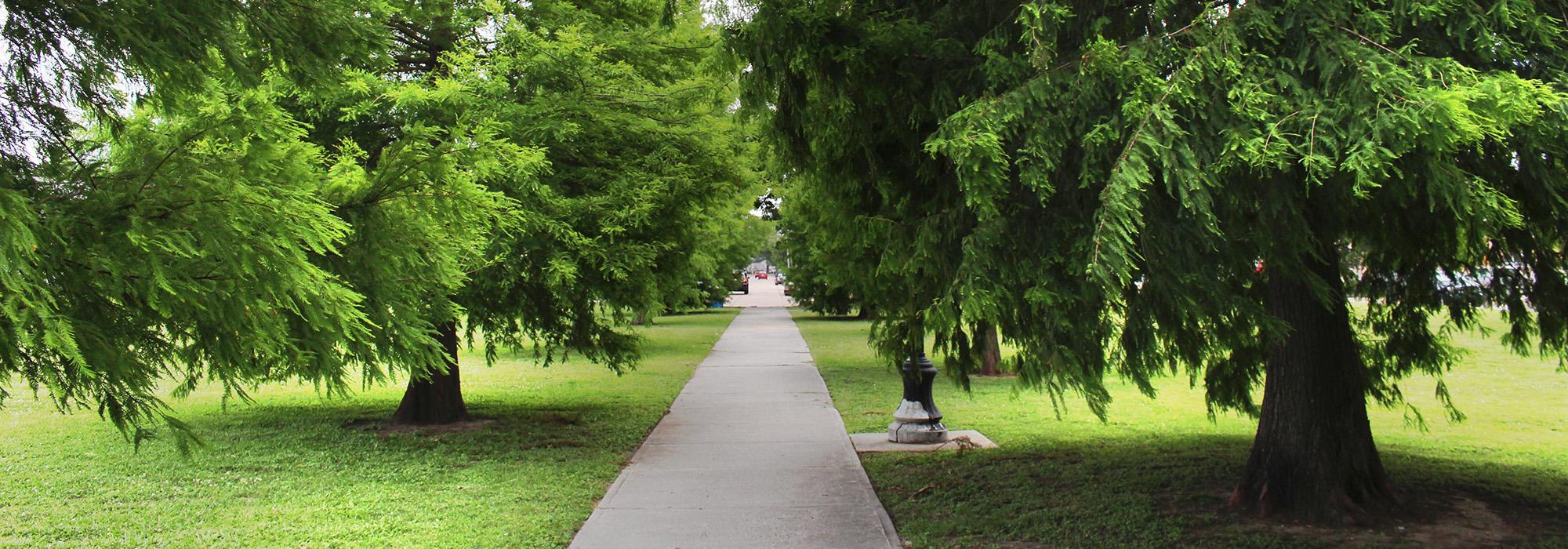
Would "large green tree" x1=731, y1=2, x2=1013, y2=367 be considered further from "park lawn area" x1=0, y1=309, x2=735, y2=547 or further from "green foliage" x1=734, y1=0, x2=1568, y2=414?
"park lawn area" x1=0, y1=309, x2=735, y2=547

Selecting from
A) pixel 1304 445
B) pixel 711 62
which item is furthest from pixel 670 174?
pixel 1304 445

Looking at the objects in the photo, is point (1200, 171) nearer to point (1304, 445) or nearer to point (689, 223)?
point (1304, 445)

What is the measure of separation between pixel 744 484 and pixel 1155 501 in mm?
3117

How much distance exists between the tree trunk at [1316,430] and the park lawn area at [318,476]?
4.78 meters

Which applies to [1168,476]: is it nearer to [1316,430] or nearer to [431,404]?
[1316,430]

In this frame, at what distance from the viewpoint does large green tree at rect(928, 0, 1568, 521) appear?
404 centimetres

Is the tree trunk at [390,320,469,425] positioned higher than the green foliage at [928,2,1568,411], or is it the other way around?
the green foliage at [928,2,1568,411]

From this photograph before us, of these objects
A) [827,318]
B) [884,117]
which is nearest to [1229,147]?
[884,117]

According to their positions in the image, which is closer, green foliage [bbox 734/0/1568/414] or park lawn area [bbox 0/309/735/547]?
green foliage [bbox 734/0/1568/414]

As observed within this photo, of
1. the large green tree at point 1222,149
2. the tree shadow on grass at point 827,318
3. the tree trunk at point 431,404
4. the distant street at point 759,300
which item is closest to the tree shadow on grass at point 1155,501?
the large green tree at point 1222,149

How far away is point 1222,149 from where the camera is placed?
4.34 m

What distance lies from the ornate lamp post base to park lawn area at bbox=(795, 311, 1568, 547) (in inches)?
23.6

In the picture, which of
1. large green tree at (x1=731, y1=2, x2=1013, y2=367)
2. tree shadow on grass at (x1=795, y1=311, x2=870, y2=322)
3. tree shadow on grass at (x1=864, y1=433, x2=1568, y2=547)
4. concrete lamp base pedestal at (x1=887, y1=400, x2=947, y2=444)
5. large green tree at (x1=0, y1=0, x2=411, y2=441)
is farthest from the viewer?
tree shadow on grass at (x1=795, y1=311, x2=870, y2=322)

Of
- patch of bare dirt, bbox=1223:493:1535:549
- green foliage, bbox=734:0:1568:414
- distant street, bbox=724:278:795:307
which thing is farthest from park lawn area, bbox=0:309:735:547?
distant street, bbox=724:278:795:307
